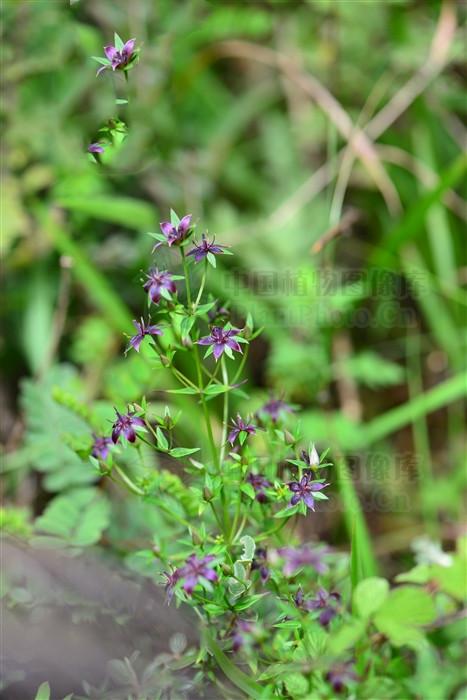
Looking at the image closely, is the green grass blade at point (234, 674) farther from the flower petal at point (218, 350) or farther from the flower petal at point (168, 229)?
the flower petal at point (168, 229)

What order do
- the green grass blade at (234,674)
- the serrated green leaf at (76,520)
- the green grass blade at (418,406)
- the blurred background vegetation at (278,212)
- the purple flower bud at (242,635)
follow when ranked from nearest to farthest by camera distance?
the purple flower bud at (242,635)
the green grass blade at (234,674)
the serrated green leaf at (76,520)
the green grass blade at (418,406)
the blurred background vegetation at (278,212)

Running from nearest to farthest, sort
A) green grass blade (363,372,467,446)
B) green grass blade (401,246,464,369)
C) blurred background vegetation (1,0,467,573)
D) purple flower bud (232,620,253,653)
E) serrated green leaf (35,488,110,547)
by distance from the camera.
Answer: purple flower bud (232,620,253,653)
serrated green leaf (35,488,110,547)
green grass blade (363,372,467,446)
blurred background vegetation (1,0,467,573)
green grass blade (401,246,464,369)

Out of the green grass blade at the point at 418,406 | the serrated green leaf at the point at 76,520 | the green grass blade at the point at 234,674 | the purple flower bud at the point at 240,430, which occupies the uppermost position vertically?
the green grass blade at the point at 418,406

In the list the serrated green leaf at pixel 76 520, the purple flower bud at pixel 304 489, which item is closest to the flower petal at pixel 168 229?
the purple flower bud at pixel 304 489

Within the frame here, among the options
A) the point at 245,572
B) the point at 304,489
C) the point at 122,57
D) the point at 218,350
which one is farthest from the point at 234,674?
the point at 122,57

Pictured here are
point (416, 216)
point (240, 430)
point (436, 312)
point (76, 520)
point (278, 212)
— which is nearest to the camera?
point (240, 430)

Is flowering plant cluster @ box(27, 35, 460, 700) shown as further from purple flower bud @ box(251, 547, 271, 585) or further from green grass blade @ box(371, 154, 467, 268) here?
green grass blade @ box(371, 154, 467, 268)

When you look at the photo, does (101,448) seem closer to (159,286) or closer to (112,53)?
(159,286)

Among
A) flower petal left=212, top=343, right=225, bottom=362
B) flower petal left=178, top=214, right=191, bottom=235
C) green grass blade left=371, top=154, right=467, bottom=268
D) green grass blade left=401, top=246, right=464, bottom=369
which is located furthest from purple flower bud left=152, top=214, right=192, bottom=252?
green grass blade left=401, top=246, right=464, bottom=369

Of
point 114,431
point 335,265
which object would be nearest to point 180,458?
point 114,431

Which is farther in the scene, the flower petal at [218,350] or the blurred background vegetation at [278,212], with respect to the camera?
the blurred background vegetation at [278,212]
